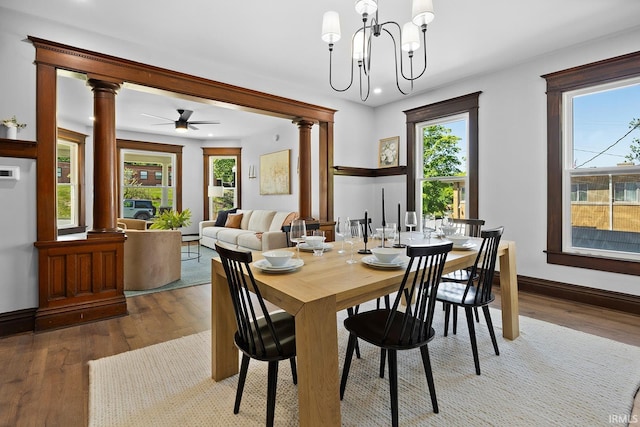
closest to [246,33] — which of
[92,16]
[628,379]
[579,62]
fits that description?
[92,16]

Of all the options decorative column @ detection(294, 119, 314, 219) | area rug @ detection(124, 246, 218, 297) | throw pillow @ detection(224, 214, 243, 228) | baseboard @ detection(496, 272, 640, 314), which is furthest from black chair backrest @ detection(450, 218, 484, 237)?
throw pillow @ detection(224, 214, 243, 228)

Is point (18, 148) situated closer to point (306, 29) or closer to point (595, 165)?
point (306, 29)

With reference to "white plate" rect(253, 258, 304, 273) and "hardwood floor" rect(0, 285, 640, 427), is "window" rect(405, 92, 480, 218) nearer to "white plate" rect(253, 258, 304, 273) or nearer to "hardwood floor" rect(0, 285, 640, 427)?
"hardwood floor" rect(0, 285, 640, 427)

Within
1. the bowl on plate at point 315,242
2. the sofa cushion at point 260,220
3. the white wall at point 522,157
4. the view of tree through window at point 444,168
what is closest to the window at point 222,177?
the sofa cushion at point 260,220

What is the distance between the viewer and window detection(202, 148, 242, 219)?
825 centimetres

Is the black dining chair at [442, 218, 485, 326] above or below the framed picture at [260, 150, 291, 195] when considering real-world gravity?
below

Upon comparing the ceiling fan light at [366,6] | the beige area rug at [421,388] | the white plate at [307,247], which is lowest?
the beige area rug at [421,388]

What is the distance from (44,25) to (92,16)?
45 cm

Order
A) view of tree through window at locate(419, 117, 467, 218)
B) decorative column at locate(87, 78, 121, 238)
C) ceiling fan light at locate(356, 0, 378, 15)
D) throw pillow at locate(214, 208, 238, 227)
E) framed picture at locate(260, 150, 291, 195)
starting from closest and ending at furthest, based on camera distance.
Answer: ceiling fan light at locate(356, 0, 378, 15)
decorative column at locate(87, 78, 121, 238)
view of tree through window at locate(419, 117, 467, 218)
framed picture at locate(260, 150, 291, 195)
throw pillow at locate(214, 208, 238, 227)

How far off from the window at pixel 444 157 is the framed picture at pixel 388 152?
0.25 metres

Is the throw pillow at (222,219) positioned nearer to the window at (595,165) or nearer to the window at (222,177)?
the window at (222,177)

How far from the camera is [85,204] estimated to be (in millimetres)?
6293

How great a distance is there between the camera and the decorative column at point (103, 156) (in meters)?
3.10

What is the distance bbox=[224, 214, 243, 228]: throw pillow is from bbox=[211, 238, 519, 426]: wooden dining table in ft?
17.0
